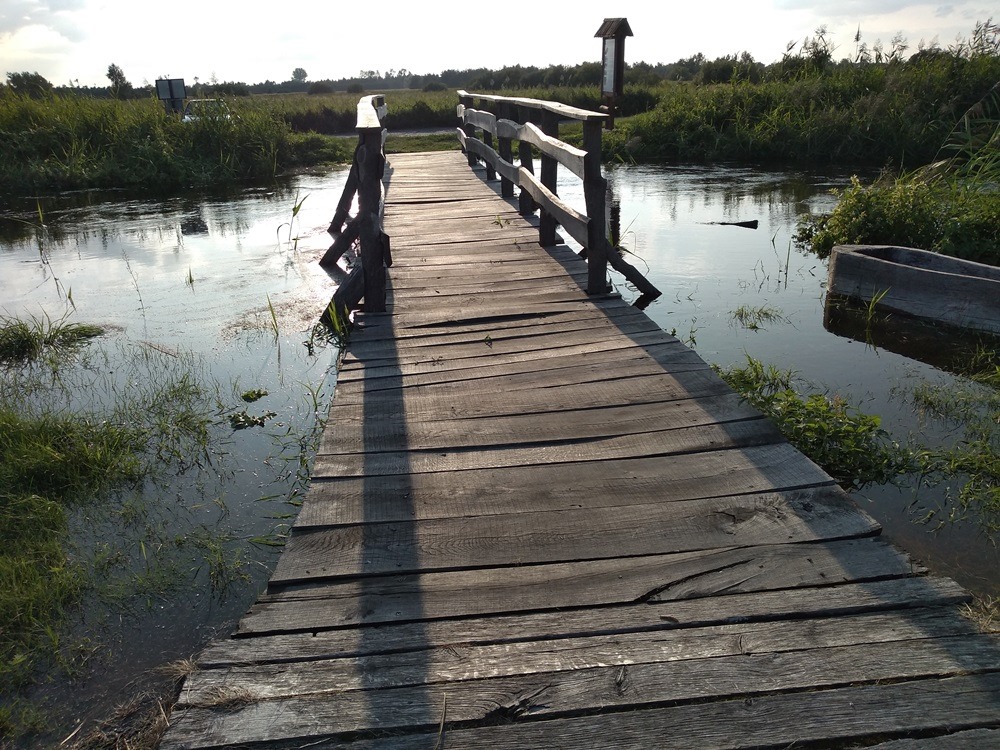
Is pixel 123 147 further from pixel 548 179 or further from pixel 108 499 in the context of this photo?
pixel 108 499

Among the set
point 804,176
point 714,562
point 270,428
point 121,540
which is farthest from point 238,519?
point 804,176

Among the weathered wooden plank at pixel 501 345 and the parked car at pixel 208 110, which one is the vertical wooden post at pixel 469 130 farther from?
the weathered wooden plank at pixel 501 345

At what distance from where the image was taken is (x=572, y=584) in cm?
255

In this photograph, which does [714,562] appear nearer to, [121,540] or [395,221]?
[121,540]

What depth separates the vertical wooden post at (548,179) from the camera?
735cm

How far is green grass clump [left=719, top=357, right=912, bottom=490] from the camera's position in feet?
12.8

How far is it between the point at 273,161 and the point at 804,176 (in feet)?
34.5

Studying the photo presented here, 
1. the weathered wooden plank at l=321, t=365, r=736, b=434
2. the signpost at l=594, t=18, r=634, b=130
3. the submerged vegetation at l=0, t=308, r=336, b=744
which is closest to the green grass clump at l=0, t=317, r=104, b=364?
the submerged vegetation at l=0, t=308, r=336, b=744

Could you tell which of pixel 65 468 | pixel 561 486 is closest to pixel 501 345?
pixel 561 486

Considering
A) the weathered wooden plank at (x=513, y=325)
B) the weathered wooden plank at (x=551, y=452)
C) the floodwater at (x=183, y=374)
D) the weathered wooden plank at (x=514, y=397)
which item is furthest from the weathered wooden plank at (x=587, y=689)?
the weathered wooden plank at (x=513, y=325)

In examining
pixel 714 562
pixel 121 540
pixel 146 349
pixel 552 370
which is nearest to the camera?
pixel 714 562

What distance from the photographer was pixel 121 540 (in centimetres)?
356

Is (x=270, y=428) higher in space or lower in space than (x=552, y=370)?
lower

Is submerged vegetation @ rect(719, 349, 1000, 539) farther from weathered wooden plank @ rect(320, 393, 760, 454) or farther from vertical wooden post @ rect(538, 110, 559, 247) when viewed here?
vertical wooden post @ rect(538, 110, 559, 247)
